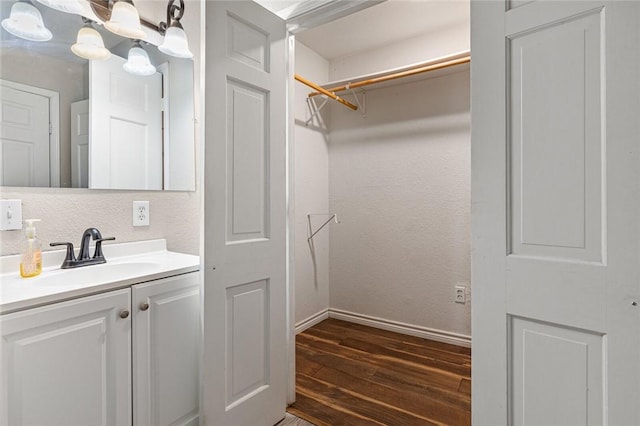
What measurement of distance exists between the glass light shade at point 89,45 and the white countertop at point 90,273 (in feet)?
2.94

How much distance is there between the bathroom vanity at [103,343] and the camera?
3.20 feet

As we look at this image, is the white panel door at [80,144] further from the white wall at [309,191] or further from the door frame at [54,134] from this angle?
the white wall at [309,191]

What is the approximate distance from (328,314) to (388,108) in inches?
83.2

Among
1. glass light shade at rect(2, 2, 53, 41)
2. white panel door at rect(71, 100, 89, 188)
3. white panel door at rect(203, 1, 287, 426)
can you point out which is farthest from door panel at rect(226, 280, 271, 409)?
glass light shade at rect(2, 2, 53, 41)

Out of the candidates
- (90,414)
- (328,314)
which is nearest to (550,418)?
(90,414)

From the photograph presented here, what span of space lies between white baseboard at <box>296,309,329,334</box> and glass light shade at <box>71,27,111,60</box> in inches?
93.5

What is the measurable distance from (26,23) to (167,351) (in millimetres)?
1483

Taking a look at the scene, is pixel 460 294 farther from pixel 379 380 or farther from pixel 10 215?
pixel 10 215

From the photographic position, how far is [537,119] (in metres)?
0.94

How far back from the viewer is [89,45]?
1.47 meters

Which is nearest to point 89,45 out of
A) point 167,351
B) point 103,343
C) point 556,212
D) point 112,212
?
point 112,212

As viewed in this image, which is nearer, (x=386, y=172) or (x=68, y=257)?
(x=68, y=257)

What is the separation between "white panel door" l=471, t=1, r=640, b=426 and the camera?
824mm

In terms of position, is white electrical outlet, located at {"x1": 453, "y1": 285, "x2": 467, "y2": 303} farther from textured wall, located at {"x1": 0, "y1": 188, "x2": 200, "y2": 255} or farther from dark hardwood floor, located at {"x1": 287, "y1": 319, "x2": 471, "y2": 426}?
textured wall, located at {"x1": 0, "y1": 188, "x2": 200, "y2": 255}
